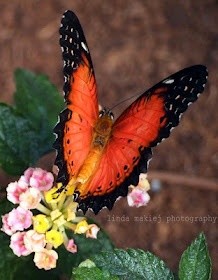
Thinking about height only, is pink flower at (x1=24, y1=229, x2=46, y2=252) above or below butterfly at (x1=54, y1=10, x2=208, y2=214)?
below

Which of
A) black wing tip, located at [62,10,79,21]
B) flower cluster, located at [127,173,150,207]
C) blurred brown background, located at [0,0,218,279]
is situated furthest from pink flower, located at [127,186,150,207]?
blurred brown background, located at [0,0,218,279]

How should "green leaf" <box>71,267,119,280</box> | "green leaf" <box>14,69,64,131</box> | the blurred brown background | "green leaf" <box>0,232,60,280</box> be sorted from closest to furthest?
"green leaf" <box>71,267,119,280</box> → "green leaf" <box>0,232,60,280</box> → "green leaf" <box>14,69,64,131</box> → the blurred brown background

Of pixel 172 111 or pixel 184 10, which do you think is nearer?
pixel 172 111

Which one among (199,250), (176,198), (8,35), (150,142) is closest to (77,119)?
(150,142)

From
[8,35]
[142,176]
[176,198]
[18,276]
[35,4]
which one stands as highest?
[35,4]

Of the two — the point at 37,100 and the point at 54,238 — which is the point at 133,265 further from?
the point at 37,100

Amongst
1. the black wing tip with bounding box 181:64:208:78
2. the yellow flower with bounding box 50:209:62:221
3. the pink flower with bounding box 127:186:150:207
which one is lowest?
the yellow flower with bounding box 50:209:62:221

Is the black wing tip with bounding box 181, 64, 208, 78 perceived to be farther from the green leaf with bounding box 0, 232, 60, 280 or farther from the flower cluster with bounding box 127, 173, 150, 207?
the green leaf with bounding box 0, 232, 60, 280

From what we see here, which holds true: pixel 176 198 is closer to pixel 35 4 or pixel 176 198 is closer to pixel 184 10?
pixel 184 10
